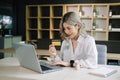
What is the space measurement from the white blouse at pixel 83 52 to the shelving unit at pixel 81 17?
3.50m

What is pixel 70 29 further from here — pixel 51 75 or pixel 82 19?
pixel 82 19

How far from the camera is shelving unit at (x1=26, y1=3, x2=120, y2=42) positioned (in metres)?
5.43

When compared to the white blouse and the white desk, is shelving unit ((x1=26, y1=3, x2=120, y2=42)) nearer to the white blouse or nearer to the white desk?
the white blouse

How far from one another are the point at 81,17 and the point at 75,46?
12.2 feet

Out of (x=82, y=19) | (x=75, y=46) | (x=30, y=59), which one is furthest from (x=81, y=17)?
(x=30, y=59)

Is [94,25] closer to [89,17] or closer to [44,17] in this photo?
[89,17]

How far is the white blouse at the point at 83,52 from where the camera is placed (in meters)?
1.75

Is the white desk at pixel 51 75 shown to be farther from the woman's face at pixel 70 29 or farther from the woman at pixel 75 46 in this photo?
the woman's face at pixel 70 29

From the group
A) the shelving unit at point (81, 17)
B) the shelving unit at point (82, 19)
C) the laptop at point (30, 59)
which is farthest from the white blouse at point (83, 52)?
the shelving unit at point (81, 17)

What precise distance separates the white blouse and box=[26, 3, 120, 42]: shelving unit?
11.5 feet

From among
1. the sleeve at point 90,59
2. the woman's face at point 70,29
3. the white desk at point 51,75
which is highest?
the woman's face at point 70,29

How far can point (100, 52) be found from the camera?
2.24 m

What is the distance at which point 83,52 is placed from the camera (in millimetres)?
1906

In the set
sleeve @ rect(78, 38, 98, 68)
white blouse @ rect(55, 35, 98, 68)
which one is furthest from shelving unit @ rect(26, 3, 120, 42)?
sleeve @ rect(78, 38, 98, 68)
